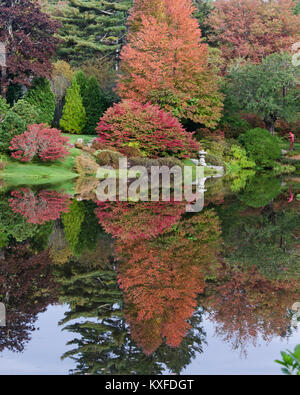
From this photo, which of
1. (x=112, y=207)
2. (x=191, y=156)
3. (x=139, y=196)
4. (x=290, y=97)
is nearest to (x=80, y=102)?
(x=191, y=156)

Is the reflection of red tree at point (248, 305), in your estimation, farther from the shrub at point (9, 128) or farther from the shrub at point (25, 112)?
→ the shrub at point (25, 112)

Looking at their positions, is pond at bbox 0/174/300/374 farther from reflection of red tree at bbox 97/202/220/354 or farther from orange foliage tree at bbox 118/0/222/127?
orange foliage tree at bbox 118/0/222/127

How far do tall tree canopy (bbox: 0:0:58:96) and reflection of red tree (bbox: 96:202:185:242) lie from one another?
13.3 m

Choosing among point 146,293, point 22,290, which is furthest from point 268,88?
point 22,290

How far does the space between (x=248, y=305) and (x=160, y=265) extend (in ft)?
5.13

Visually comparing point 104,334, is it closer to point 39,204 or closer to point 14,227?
point 14,227

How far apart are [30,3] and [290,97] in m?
16.2

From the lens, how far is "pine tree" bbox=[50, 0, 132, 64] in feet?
128

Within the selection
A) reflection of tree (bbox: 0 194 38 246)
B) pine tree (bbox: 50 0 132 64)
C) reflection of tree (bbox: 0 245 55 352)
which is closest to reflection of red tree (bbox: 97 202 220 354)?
reflection of tree (bbox: 0 245 55 352)

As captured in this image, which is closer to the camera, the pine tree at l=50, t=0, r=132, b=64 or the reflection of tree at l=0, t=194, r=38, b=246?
the reflection of tree at l=0, t=194, r=38, b=246

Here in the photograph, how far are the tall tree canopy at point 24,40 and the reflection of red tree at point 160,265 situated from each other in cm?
1469

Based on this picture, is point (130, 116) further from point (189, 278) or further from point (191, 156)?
point (189, 278)

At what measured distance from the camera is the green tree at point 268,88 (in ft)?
95.5

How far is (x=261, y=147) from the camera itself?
90.8 ft
